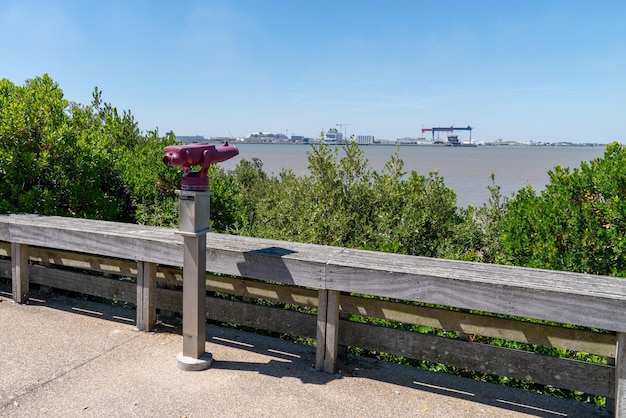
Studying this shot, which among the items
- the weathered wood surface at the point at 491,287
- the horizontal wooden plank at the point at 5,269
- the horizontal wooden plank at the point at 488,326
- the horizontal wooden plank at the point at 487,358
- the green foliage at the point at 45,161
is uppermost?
the green foliage at the point at 45,161

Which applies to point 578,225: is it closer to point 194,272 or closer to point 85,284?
point 194,272

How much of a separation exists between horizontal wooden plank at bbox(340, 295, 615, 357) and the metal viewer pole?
106cm

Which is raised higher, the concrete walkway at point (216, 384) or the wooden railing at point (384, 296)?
the wooden railing at point (384, 296)

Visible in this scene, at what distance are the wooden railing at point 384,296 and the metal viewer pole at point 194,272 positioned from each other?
0.31 m

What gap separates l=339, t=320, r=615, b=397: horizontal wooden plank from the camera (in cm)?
308

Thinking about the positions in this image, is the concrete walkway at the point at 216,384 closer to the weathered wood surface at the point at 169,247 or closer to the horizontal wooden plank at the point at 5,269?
the weathered wood surface at the point at 169,247

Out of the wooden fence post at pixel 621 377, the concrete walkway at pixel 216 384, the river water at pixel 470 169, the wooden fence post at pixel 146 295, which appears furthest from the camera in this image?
the river water at pixel 470 169

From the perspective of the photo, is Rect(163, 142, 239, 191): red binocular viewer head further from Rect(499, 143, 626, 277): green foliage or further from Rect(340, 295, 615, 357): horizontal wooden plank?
Rect(499, 143, 626, 277): green foliage

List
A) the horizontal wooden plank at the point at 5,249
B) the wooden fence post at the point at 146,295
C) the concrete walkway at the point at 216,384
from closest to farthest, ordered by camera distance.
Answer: the concrete walkway at the point at 216,384, the wooden fence post at the point at 146,295, the horizontal wooden plank at the point at 5,249

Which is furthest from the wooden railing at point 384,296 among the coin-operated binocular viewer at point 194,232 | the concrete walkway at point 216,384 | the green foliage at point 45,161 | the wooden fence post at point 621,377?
the green foliage at point 45,161

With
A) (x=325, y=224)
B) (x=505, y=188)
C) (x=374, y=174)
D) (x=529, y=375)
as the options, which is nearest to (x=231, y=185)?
(x=325, y=224)

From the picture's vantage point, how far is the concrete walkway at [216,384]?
306 centimetres

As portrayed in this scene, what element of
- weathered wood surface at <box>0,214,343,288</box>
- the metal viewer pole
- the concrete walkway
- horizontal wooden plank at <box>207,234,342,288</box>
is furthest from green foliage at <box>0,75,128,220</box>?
the metal viewer pole

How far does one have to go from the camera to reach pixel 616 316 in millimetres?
2750
